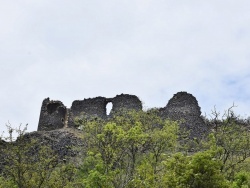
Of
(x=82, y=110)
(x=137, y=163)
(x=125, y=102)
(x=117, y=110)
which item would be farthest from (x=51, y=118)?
(x=137, y=163)

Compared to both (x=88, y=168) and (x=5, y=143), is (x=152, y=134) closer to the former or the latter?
(x=88, y=168)

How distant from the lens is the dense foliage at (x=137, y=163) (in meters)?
18.0

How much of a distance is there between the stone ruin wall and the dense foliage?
1122 cm

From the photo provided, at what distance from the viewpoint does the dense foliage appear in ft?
59.2

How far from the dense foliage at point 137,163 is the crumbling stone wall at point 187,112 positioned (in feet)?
34.7

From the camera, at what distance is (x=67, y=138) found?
3825cm

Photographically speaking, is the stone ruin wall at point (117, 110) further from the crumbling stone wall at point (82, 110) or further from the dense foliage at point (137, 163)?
the dense foliage at point (137, 163)

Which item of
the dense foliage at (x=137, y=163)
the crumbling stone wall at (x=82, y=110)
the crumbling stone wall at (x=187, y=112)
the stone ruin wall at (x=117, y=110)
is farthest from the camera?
the crumbling stone wall at (x=82, y=110)

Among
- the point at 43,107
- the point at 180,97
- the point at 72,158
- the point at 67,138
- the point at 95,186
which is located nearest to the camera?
the point at 95,186

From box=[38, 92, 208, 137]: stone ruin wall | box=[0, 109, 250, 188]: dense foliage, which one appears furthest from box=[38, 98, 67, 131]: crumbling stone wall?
box=[0, 109, 250, 188]: dense foliage

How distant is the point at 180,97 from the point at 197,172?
24.4 m

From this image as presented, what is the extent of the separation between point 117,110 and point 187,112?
5.87m

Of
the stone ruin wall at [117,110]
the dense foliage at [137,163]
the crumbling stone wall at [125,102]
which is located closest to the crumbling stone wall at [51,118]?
the stone ruin wall at [117,110]

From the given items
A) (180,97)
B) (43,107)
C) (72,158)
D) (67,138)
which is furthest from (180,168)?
(43,107)
